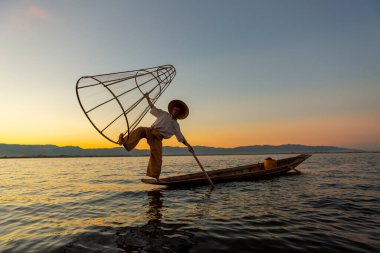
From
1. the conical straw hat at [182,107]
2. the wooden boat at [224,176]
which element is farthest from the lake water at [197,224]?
the conical straw hat at [182,107]

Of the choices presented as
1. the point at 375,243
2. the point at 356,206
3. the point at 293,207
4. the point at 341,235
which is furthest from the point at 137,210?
the point at 356,206

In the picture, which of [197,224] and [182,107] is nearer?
[197,224]

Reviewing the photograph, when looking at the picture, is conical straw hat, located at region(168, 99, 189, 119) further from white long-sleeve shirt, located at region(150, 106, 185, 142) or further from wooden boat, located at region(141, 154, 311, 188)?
wooden boat, located at region(141, 154, 311, 188)

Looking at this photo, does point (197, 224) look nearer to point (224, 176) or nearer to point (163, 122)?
point (163, 122)

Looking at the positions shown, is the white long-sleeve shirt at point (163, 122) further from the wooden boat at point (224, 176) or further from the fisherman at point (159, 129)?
the wooden boat at point (224, 176)

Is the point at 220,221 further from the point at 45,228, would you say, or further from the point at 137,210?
the point at 45,228

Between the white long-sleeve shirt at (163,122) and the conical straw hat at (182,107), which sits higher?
the conical straw hat at (182,107)

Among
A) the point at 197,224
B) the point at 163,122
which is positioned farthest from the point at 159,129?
the point at 197,224

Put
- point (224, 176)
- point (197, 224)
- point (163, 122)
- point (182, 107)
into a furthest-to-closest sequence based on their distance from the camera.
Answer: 1. point (224, 176)
2. point (182, 107)
3. point (163, 122)
4. point (197, 224)

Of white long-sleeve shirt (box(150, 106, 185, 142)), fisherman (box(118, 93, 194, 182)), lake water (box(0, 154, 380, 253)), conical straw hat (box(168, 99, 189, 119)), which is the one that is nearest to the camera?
lake water (box(0, 154, 380, 253))

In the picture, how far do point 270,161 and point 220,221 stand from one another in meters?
13.4

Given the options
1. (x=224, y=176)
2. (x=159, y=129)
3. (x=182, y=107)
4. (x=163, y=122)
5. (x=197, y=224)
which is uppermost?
(x=182, y=107)

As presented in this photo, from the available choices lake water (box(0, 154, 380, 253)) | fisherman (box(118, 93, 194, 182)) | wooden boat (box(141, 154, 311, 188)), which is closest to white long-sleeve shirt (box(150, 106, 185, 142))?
fisherman (box(118, 93, 194, 182))

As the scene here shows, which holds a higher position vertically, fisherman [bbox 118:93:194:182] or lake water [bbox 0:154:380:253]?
fisherman [bbox 118:93:194:182]
